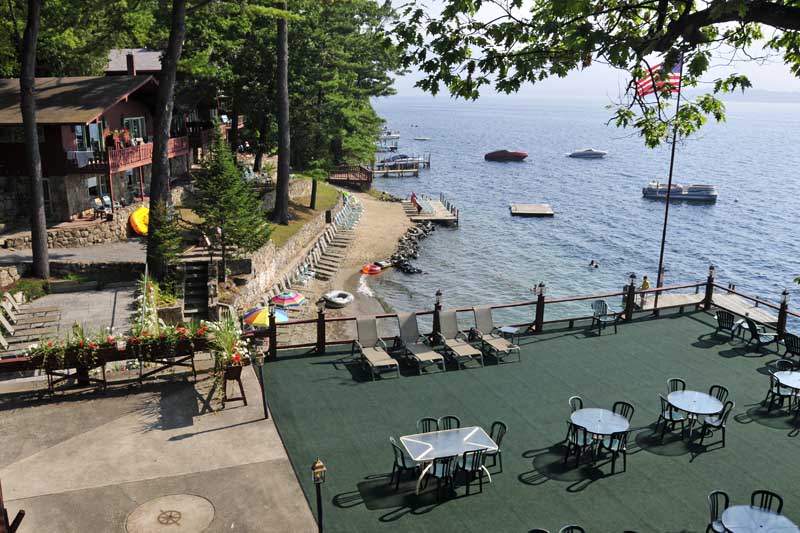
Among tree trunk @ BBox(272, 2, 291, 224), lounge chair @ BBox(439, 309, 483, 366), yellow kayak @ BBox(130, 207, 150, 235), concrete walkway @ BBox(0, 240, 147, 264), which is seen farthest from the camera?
tree trunk @ BBox(272, 2, 291, 224)

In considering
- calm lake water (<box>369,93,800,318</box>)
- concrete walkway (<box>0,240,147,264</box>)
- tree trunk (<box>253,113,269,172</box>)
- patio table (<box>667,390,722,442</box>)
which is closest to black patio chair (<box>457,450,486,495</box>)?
patio table (<box>667,390,722,442</box>)

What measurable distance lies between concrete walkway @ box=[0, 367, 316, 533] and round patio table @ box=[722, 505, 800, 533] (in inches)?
246

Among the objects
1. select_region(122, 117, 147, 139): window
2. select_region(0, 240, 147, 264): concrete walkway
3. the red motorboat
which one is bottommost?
the red motorboat

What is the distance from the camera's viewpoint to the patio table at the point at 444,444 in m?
10.9

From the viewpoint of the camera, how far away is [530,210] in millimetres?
74375

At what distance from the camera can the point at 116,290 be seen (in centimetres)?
2631

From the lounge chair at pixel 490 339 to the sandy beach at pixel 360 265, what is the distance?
1335 cm

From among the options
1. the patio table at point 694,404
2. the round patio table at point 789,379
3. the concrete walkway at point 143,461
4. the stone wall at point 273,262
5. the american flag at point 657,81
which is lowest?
the stone wall at point 273,262

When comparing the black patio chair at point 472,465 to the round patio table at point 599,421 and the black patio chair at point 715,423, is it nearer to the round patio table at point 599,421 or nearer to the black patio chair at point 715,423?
the round patio table at point 599,421

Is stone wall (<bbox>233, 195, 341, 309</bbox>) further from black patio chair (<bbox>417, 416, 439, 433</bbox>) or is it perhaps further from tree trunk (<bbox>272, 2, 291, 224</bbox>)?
black patio chair (<bbox>417, 416, 439, 433</bbox>)

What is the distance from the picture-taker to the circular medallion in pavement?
984 centimetres

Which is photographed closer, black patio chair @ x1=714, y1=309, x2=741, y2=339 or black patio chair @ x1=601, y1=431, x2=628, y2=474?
black patio chair @ x1=601, y1=431, x2=628, y2=474

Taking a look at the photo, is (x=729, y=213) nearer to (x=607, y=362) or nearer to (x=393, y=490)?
(x=607, y=362)

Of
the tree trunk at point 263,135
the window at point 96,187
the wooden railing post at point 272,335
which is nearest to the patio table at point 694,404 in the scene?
the wooden railing post at point 272,335
